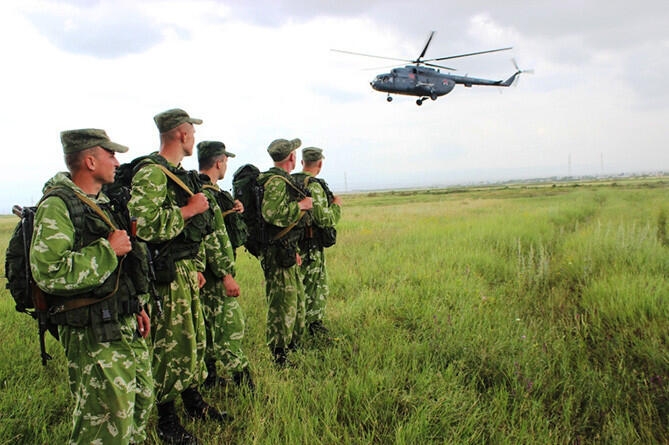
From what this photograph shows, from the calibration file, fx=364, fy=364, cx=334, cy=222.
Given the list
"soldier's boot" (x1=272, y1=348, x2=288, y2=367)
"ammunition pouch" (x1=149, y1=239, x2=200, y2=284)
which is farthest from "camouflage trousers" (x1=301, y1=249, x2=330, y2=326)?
"ammunition pouch" (x1=149, y1=239, x2=200, y2=284)

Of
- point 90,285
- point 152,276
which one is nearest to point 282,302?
point 152,276

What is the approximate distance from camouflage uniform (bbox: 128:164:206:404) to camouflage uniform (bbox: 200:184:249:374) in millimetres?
353

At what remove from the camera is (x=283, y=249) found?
11.2ft

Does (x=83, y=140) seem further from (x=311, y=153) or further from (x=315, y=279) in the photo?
(x=315, y=279)

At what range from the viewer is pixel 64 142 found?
5.91 ft

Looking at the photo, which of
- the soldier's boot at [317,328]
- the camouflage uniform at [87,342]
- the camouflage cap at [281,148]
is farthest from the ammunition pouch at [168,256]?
the soldier's boot at [317,328]

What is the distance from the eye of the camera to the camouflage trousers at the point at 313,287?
3914 mm

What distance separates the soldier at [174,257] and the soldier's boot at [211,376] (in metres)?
0.40

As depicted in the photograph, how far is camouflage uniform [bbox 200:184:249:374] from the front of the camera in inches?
114

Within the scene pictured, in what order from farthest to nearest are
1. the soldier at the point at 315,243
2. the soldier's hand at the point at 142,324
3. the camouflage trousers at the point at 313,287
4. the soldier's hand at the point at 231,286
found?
1. the camouflage trousers at the point at 313,287
2. the soldier at the point at 315,243
3. the soldier's hand at the point at 231,286
4. the soldier's hand at the point at 142,324

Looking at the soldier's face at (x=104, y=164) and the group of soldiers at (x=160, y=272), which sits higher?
the soldier's face at (x=104, y=164)

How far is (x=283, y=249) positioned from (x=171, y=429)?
1.62 metres

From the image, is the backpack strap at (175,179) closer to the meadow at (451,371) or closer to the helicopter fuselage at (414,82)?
the meadow at (451,371)

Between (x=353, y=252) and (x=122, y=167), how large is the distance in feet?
19.1
